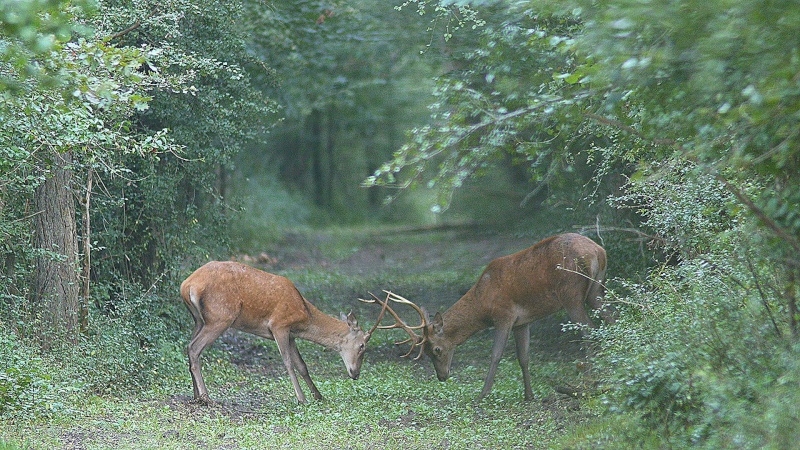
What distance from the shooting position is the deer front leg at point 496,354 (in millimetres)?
10266

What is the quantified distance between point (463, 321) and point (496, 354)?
32.6 inches

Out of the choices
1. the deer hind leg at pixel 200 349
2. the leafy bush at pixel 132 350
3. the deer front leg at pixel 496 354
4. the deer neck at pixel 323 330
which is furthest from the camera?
the deer neck at pixel 323 330

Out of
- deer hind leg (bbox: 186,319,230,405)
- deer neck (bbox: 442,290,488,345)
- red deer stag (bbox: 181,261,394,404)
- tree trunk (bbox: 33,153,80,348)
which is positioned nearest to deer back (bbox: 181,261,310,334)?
red deer stag (bbox: 181,261,394,404)

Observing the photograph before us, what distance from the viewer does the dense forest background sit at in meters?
5.09

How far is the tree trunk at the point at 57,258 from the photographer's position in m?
9.44

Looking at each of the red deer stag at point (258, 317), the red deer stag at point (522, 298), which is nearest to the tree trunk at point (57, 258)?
the red deer stag at point (258, 317)

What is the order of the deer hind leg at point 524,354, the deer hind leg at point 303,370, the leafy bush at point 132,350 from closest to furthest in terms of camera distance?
the leafy bush at point 132,350 < the deer hind leg at point 524,354 < the deer hind leg at point 303,370

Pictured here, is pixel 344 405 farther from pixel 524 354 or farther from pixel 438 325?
pixel 524 354

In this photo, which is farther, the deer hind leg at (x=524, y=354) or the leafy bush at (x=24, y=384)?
the deer hind leg at (x=524, y=354)

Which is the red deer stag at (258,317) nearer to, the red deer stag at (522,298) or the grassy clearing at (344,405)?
the grassy clearing at (344,405)

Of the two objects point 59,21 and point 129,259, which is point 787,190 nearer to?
point 59,21

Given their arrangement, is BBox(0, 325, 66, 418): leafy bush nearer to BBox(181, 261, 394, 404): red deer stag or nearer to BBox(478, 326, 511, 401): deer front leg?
BBox(181, 261, 394, 404): red deer stag

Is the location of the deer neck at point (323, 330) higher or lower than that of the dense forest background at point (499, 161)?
lower

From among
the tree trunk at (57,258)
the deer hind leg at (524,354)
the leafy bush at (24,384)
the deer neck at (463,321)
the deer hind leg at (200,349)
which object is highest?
the tree trunk at (57,258)
